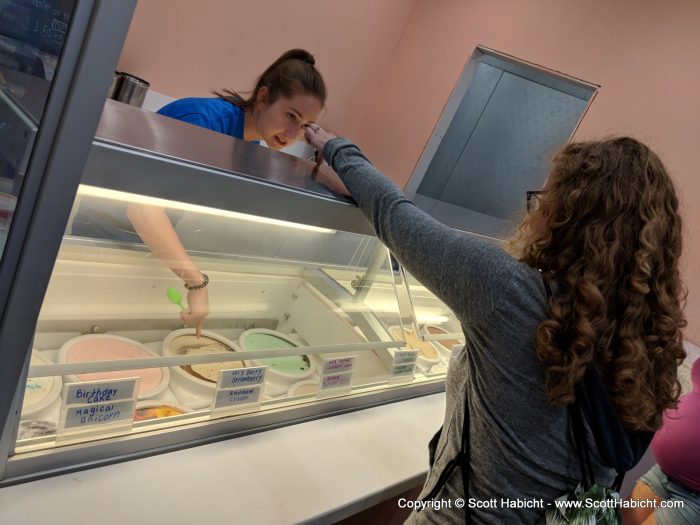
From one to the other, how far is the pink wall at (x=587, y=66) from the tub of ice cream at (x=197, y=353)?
109 inches

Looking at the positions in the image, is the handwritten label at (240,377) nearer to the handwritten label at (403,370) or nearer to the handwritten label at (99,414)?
the handwritten label at (99,414)

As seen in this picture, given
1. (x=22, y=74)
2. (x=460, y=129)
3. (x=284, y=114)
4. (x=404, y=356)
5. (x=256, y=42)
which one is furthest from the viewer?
(x=460, y=129)

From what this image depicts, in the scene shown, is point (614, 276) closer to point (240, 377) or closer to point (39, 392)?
point (240, 377)

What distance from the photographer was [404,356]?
161 centimetres

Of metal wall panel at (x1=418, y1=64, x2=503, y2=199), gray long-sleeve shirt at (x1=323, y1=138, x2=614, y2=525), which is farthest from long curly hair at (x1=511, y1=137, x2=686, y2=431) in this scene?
metal wall panel at (x1=418, y1=64, x2=503, y2=199)

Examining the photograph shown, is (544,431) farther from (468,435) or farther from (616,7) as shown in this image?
(616,7)

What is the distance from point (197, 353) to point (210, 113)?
0.95 meters

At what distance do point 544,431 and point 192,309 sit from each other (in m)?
0.89

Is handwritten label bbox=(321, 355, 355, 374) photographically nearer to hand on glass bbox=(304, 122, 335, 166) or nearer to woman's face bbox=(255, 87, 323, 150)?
hand on glass bbox=(304, 122, 335, 166)

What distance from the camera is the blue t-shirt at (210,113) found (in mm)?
1713

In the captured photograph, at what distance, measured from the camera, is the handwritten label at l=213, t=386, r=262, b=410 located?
1104 millimetres

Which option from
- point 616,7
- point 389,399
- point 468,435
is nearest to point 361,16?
point 616,7

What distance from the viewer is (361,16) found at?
391cm

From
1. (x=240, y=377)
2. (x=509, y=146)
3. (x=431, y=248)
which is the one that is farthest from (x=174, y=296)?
(x=509, y=146)
